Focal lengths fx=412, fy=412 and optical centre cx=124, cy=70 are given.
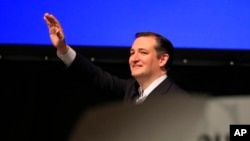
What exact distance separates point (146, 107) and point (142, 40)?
191mm

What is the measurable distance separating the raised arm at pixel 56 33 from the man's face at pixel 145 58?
0.64 feet

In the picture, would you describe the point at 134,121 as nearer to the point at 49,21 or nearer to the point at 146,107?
the point at 146,107

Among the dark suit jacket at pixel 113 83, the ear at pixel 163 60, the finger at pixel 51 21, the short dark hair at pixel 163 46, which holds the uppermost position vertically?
the finger at pixel 51 21

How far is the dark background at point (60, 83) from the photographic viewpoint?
3.97 ft

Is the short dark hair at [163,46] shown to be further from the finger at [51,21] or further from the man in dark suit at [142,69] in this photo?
the finger at [51,21]

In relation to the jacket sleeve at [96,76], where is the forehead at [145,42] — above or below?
above

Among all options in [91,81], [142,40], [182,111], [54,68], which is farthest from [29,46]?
[182,111]

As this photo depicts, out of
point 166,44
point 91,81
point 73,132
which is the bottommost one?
point 73,132

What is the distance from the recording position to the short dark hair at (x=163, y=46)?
115 centimetres

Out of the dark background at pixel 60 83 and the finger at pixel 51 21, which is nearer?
the finger at pixel 51 21

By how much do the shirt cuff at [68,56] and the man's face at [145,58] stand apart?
0.17m

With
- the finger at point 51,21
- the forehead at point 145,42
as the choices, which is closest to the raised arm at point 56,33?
the finger at point 51,21

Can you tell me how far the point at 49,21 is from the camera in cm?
109

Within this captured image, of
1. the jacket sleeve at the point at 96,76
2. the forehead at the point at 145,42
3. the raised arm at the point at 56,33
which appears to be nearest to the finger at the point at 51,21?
the raised arm at the point at 56,33
